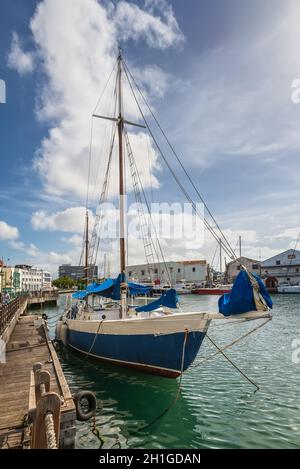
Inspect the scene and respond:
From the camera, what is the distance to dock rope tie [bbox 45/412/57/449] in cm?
406

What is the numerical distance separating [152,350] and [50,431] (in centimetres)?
813

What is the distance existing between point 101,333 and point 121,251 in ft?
14.8

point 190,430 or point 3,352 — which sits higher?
point 3,352

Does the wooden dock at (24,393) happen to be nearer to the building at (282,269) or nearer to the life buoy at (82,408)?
the life buoy at (82,408)

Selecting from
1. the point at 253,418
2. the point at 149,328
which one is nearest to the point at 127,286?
the point at 149,328

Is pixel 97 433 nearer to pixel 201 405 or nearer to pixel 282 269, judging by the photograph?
pixel 201 405

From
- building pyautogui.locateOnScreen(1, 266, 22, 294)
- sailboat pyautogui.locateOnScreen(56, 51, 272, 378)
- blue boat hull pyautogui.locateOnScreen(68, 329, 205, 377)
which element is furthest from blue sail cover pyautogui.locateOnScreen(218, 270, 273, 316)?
building pyautogui.locateOnScreen(1, 266, 22, 294)

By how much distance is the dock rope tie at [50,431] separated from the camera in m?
4.06

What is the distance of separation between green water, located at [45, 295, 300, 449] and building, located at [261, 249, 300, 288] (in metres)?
73.9

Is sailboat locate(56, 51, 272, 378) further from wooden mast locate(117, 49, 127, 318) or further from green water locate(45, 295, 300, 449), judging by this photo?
→ green water locate(45, 295, 300, 449)

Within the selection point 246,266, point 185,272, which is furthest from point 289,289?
point 185,272

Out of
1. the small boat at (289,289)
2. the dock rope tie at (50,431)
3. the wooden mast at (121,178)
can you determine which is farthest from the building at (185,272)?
the dock rope tie at (50,431)
